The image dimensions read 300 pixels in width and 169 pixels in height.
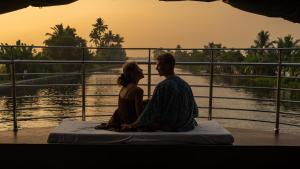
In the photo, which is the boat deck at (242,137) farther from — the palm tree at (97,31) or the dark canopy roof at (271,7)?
the palm tree at (97,31)

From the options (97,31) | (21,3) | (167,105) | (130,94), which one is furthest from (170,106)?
(97,31)

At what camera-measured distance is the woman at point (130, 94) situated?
12.3 ft

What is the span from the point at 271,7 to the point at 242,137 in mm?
1366

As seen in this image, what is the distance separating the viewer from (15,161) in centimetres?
372

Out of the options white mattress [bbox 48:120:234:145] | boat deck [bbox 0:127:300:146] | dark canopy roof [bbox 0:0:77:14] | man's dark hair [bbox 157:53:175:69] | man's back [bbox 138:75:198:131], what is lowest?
boat deck [bbox 0:127:300:146]

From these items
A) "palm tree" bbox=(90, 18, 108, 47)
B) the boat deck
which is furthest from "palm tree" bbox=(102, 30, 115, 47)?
the boat deck

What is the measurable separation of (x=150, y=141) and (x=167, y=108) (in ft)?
1.03

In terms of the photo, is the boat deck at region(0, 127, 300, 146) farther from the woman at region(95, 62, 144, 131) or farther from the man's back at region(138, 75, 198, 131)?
the woman at region(95, 62, 144, 131)

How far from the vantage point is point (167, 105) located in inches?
146

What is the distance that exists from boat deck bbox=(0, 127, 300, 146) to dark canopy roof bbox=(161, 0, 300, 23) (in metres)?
1.23

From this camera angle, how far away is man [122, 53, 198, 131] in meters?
3.68

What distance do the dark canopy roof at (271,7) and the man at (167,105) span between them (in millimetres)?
944

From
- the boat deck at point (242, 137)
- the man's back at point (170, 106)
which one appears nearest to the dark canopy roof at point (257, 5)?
the man's back at point (170, 106)

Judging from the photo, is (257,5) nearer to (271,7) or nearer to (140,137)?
(271,7)
